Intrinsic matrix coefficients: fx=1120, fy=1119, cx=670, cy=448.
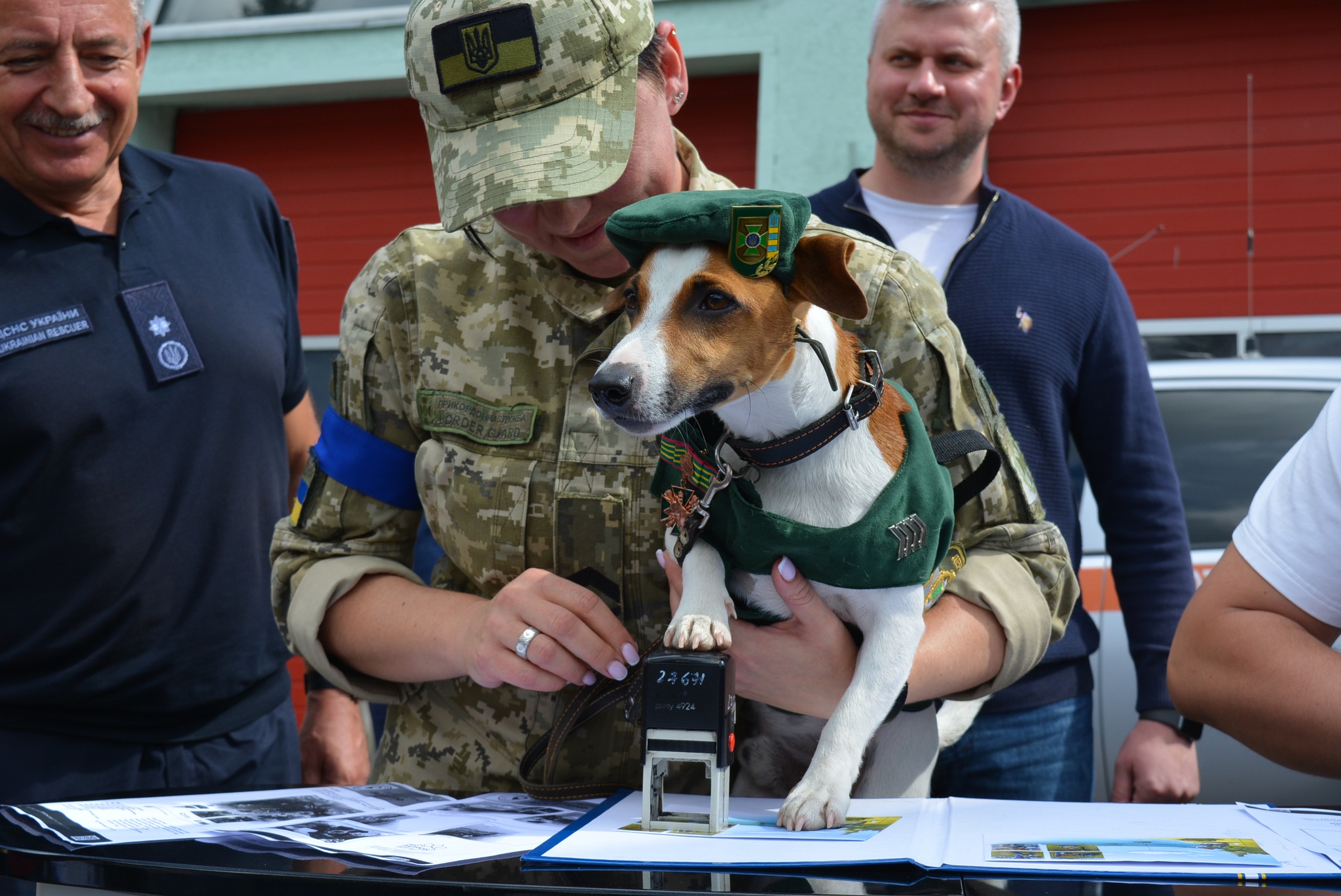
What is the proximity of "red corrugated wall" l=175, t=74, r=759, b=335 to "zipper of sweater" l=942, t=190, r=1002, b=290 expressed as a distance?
3.86 m

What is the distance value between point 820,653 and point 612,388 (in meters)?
0.43

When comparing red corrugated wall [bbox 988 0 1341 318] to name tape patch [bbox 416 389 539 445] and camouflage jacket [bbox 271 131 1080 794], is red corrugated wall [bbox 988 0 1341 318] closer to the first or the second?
camouflage jacket [bbox 271 131 1080 794]

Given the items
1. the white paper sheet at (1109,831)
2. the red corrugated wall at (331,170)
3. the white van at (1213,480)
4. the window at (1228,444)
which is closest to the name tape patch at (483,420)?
the white paper sheet at (1109,831)

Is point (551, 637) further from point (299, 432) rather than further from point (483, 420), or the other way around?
point (299, 432)

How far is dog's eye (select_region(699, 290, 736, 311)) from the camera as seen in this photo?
1.35 m

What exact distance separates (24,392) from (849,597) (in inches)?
62.0

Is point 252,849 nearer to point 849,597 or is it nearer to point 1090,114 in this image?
point 849,597

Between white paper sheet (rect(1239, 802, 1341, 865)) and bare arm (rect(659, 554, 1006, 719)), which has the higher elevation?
bare arm (rect(659, 554, 1006, 719))

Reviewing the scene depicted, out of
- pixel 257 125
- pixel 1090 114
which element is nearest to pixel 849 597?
pixel 1090 114

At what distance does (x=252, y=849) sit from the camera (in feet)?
3.61

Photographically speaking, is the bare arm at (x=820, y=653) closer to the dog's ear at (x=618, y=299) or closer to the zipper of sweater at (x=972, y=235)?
the dog's ear at (x=618, y=299)

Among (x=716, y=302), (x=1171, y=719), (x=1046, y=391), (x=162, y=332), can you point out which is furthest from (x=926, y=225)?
(x=162, y=332)

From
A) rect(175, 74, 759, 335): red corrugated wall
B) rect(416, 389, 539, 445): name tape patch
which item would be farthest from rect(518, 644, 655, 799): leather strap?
rect(175, 74, 759, 335): red corrugated wall

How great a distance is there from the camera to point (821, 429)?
137cm
